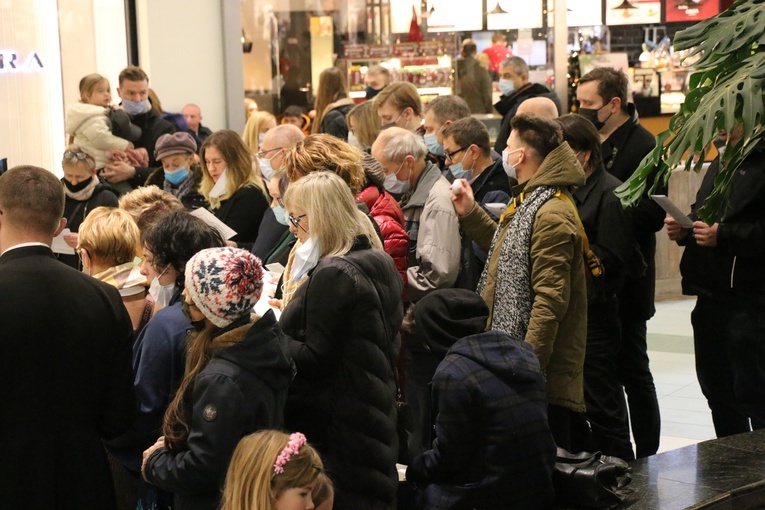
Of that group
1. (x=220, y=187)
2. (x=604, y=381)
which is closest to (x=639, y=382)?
(x=604, y=381)

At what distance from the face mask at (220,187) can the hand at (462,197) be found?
1.62 m

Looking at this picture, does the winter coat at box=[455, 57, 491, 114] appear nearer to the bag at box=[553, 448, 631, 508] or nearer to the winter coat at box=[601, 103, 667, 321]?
the winter coat at box=[601, 103, 667, 321]

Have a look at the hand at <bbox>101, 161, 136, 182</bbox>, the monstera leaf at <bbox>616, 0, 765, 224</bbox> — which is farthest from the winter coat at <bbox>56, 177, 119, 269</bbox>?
the monstera leaf at <bbox>616, 0, 765, 224</bbox>

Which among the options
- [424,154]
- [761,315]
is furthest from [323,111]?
[761,315]

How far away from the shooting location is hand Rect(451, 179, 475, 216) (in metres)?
4.77

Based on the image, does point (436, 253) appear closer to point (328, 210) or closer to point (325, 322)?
point (328, 210)

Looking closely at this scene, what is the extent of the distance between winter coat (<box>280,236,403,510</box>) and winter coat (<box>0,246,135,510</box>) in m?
0.62

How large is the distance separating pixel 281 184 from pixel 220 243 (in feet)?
3.65

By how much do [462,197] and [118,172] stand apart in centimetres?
318

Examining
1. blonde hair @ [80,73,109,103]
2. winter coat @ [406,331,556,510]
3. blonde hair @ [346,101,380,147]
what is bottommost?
winter coat @ [406,331,556,510]

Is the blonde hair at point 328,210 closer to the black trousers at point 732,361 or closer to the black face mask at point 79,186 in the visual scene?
the black trousers at point 732,361

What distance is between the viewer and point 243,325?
312 cm

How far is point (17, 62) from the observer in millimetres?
8359

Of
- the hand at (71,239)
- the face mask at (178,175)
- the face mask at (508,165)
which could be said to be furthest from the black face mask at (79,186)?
the face mask at (508,165)
